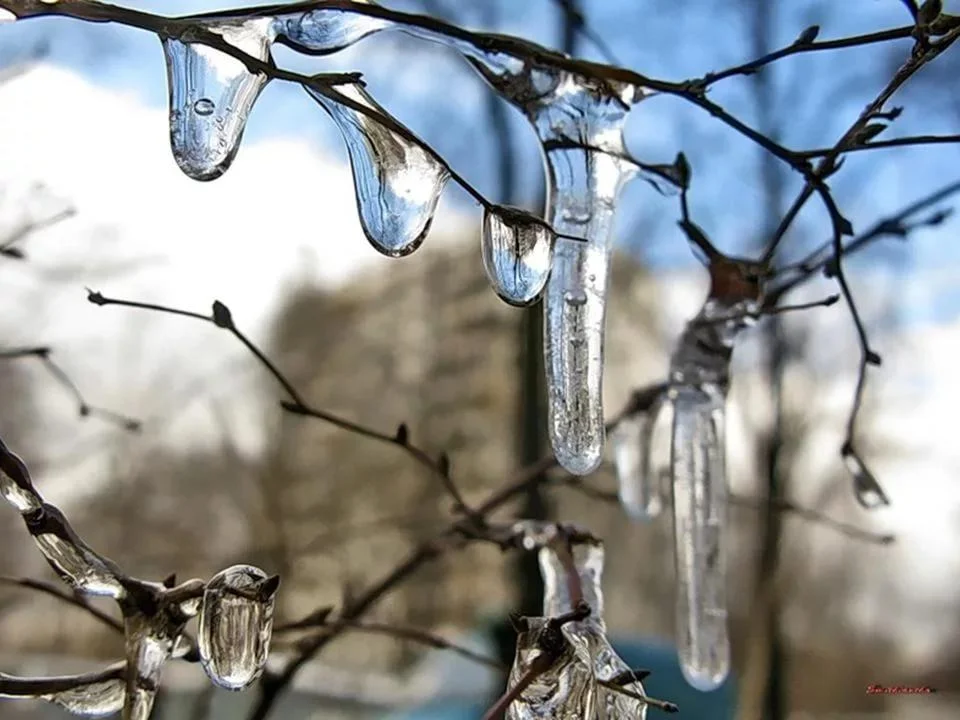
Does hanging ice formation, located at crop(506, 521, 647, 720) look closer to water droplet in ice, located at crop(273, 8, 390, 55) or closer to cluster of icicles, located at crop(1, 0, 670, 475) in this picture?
cluster of icicles, located at crop(1, 0, 670, 475)

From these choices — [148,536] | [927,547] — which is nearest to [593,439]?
[148,536]

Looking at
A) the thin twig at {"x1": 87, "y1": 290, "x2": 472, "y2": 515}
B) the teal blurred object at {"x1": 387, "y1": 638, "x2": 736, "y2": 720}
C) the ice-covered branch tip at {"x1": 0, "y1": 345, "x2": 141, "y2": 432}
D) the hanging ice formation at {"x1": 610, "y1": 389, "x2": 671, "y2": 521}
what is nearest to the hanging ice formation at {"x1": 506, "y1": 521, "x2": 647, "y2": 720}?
the thin twig at {"x1": 87, "y1": 290, "x2": 472, "y2": 515}

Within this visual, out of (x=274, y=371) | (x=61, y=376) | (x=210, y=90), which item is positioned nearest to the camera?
(x=210, y=90)

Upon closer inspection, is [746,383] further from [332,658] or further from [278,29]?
[278,29]

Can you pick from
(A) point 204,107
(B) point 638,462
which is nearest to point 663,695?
(B) point 638,462

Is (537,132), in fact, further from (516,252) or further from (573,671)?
(573,671)

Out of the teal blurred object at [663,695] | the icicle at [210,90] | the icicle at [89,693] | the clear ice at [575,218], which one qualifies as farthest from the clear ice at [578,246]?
the teal blurred object at [663,695]

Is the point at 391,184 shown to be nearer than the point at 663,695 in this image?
Yes

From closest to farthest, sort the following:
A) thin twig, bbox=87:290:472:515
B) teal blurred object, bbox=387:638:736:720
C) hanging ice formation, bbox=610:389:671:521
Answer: thin twig, bbox=87:290:472:515 < hanging ice formation, bbox=610:389:671:521 < teal blurred object, bbox=387:638:736:720
